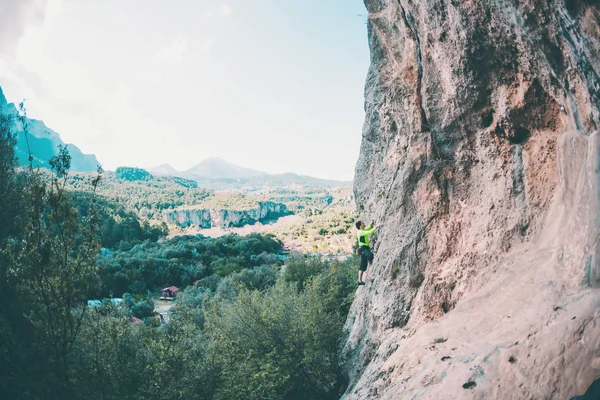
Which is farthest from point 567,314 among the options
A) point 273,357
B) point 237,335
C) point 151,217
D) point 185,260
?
point 151,217

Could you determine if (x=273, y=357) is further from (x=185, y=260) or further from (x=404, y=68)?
(x=185, y=260)

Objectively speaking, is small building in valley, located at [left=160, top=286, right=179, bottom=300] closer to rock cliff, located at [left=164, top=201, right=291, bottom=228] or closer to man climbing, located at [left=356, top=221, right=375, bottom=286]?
man climbing, located at [left=356, top=221, right=375, bottom=286]

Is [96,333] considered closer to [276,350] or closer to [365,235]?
[276,350]

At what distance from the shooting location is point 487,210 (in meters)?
7.96

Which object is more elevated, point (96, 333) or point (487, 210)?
point (487, 210)

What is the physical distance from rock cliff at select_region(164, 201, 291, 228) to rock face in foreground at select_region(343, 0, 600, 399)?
137 m

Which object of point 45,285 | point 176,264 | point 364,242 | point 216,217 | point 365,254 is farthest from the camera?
point 216,217

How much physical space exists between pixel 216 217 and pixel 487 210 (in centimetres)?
15192

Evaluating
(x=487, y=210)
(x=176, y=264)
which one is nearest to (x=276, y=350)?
(x=487, y=210)

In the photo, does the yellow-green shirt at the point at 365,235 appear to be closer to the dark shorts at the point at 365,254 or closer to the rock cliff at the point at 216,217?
the dark shorts at the point at 365,254

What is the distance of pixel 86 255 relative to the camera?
9977 mm

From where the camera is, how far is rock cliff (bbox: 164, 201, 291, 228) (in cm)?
14288

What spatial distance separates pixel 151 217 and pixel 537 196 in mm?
139624

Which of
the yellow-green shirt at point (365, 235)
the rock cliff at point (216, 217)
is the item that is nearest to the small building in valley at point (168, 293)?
the yellow-green shirt at point (365, 235)
